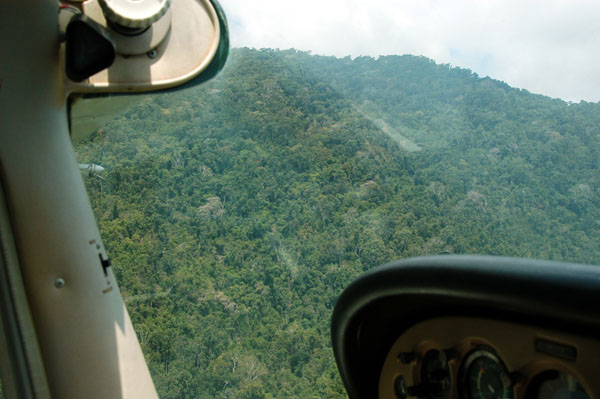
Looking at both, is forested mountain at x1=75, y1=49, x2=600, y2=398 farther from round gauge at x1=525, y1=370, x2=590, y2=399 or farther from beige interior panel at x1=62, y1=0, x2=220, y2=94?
round gauge at x1=525, y1=370, x2=590, y2=399

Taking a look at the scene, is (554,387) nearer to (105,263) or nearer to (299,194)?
(105,263)

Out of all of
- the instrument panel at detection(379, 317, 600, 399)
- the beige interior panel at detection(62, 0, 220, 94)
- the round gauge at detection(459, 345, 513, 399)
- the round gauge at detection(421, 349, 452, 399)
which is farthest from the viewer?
the beige interior panel at detection(62, 0, 220, 94)

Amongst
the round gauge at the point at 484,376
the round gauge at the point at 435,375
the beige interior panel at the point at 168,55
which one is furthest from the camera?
the beige interior panel at the point at 168,55

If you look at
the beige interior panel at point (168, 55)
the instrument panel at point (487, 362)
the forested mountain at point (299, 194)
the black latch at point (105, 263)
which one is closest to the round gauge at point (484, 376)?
the instrument panel at point (487, 362)

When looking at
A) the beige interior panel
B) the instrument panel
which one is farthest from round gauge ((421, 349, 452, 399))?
the beige interior panel

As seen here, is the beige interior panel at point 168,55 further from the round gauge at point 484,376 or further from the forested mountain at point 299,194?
the round gauge at point 484,376

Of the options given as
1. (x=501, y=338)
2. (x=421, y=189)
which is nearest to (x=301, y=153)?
(x=421, y=189)
